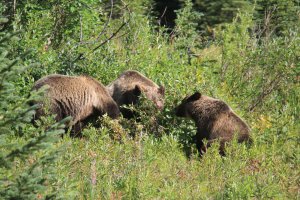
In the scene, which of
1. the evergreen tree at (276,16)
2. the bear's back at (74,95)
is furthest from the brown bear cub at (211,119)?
the evergreen tree at (276,16)

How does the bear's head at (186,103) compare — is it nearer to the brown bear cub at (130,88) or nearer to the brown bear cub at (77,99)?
the brown bear cub at (130,88)

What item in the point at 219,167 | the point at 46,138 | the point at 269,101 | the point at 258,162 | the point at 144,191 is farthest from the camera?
the point at 269,101

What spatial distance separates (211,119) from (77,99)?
205cm

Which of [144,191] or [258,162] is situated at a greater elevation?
[144,191]

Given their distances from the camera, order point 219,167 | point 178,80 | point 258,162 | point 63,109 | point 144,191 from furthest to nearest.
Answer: point 178,80
point 63,109
point 258,162
point 219,167
point 144,191

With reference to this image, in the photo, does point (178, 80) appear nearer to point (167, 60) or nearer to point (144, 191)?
point (167, 60)

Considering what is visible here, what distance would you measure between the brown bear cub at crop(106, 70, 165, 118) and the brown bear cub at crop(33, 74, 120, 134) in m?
0.58

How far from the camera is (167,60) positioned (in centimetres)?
1152

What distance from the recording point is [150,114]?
957cm

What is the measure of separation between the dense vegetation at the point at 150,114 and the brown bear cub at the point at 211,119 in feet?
0.72

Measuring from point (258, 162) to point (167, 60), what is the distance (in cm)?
368

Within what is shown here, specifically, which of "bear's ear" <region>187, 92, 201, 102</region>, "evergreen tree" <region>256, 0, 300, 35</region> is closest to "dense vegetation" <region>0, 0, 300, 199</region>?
"bear's ear" <region>187, 92, 201, 102</region>

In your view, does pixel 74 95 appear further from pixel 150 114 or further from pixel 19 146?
pixel 19 146


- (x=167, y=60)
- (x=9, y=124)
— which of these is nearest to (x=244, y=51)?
(x=167, y=60)
